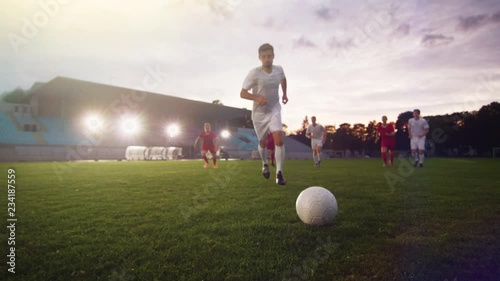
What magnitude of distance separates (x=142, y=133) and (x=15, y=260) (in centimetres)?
4572

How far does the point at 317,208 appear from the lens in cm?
359

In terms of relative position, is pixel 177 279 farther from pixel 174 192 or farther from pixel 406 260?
pixel 174 192

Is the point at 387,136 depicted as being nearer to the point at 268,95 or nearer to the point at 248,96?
the point at 268,95

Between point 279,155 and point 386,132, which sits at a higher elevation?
point 386,132

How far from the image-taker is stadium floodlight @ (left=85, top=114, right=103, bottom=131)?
137 feet

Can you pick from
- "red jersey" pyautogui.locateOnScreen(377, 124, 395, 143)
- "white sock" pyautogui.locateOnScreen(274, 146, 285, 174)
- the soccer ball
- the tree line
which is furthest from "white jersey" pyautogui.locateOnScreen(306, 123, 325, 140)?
the tree line

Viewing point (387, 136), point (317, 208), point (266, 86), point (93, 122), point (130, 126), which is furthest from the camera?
point (130, 126)

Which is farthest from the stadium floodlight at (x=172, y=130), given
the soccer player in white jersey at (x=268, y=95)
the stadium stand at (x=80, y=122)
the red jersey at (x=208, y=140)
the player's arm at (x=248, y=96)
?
the player's arm at (x=248, y=96)

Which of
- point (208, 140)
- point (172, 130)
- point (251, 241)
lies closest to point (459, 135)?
point (172, 130)

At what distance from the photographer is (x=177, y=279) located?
90.7 inches

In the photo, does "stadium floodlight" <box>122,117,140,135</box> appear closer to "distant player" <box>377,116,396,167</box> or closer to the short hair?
"distant player" <box>377,116,396,167</box>

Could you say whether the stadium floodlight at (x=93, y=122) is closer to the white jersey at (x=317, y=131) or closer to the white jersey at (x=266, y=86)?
the white jersey at (x=317, y=131)

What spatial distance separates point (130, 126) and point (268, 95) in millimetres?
41377

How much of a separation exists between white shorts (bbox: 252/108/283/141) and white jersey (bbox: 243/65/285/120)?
0.03 metres
